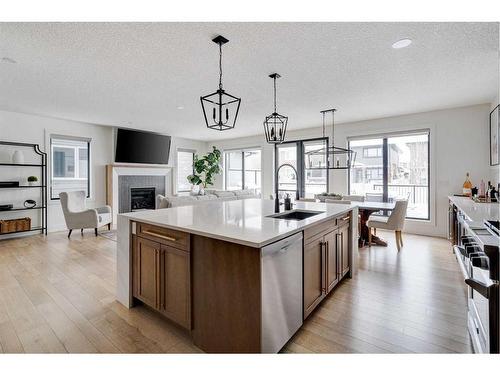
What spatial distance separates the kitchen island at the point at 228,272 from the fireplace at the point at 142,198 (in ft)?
15.7

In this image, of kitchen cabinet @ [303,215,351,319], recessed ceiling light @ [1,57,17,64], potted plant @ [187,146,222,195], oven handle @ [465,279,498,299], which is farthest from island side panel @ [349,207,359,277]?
potted plant @ [187,146,222,195]

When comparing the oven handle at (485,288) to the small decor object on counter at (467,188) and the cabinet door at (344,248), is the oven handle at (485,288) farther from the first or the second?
the small decor object on counter at (467,188)

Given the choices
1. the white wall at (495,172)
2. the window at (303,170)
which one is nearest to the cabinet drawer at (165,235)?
the white wall at (495,172)

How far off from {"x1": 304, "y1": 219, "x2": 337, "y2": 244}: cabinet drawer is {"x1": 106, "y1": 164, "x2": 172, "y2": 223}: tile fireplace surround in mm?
5658

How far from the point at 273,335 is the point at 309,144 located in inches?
226

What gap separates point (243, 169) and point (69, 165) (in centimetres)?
471

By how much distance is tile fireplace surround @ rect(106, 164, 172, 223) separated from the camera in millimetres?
6293

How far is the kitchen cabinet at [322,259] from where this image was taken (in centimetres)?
203

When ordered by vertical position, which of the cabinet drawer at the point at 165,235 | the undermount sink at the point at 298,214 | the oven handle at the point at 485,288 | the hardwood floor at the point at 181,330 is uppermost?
the undermount sink at the point at 298,214

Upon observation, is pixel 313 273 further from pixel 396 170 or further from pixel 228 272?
pixel 396 170

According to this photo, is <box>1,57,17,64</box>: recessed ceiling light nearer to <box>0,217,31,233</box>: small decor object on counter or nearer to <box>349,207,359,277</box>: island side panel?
<box>0,217,31,233</box>: small decor object on counter

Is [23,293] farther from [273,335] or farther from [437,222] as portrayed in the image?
[437,222]

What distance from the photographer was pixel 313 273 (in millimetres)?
2117

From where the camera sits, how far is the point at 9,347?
1.79 metres
